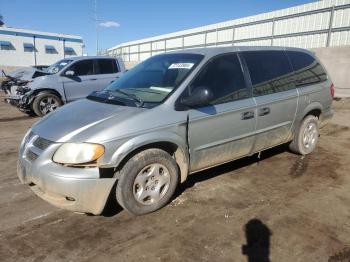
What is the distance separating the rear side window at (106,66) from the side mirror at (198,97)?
7.24m

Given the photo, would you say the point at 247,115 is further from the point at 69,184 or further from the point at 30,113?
the point at 30,113

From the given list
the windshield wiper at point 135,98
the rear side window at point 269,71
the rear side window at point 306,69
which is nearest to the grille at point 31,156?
the windshield wiper at point 135,98

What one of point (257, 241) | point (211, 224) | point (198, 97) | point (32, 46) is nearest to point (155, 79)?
point (198, 97)

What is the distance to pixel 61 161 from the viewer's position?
3230 millimetres

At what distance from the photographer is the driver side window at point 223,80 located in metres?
4.05

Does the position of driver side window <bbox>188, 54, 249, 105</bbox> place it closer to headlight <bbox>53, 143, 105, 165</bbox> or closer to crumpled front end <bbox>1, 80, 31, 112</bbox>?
headlight <bbox>53, 143, 105, 165</bbox>

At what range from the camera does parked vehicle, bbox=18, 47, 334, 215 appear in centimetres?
326

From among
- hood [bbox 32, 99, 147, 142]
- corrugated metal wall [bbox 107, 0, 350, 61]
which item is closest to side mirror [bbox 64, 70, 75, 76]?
hood [bbox 32, 99, 147, 142]

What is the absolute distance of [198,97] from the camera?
3.73 m

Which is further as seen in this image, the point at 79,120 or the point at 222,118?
the point at 222,118

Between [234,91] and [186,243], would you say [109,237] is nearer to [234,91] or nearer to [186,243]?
[186,243]

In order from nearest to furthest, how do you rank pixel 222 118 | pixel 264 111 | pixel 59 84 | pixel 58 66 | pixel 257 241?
pixel 257 241 → pixel 222 118 → pixel 264 111 → pixel 59 84 → pixel 58 66

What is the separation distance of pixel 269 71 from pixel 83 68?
6.93 meters

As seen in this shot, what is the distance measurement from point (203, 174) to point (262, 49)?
2.05 m
